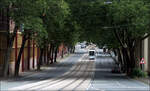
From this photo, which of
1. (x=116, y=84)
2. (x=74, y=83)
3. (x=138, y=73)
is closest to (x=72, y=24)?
(x=138, y=73)

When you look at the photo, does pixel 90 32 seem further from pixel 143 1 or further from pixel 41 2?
pixel 41 2

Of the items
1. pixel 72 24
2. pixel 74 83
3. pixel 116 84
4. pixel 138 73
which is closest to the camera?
pixel 116 84

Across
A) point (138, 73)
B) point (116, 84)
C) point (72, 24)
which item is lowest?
point (116, 84)

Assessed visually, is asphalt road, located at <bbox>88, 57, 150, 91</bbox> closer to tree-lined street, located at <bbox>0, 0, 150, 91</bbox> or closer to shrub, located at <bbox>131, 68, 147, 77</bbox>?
tree-lined street, located at <bbox>0, 0, 150, 91</bbox>

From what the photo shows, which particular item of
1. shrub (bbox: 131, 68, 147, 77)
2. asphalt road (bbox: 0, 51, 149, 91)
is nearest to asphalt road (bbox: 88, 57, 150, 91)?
asphalt road (bbox: 0, 51, 149, 91)

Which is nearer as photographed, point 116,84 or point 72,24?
point 116,84

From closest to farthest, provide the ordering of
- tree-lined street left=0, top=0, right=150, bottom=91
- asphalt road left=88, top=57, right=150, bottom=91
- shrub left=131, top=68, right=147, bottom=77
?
asphalt road left=88, top=57, right=150, bottom=91
tree-lined street left=0, top=0, right=150, bottom=91
shrub left=131, top=68, right=147, bottom=77

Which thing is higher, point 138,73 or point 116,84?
point 138,73

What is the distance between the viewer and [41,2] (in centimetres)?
3412

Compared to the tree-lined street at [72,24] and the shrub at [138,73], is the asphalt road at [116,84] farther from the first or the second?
the shrub at [138,73]

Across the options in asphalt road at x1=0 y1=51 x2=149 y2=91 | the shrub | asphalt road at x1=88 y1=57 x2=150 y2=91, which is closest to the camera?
Answer: asphalt road at x1=0 y1=51 x2=149 y2=91

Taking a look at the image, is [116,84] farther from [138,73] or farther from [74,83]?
[138,73]

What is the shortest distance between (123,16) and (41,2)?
949 cm

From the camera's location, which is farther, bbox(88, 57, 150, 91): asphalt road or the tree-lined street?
the tree-lined street
